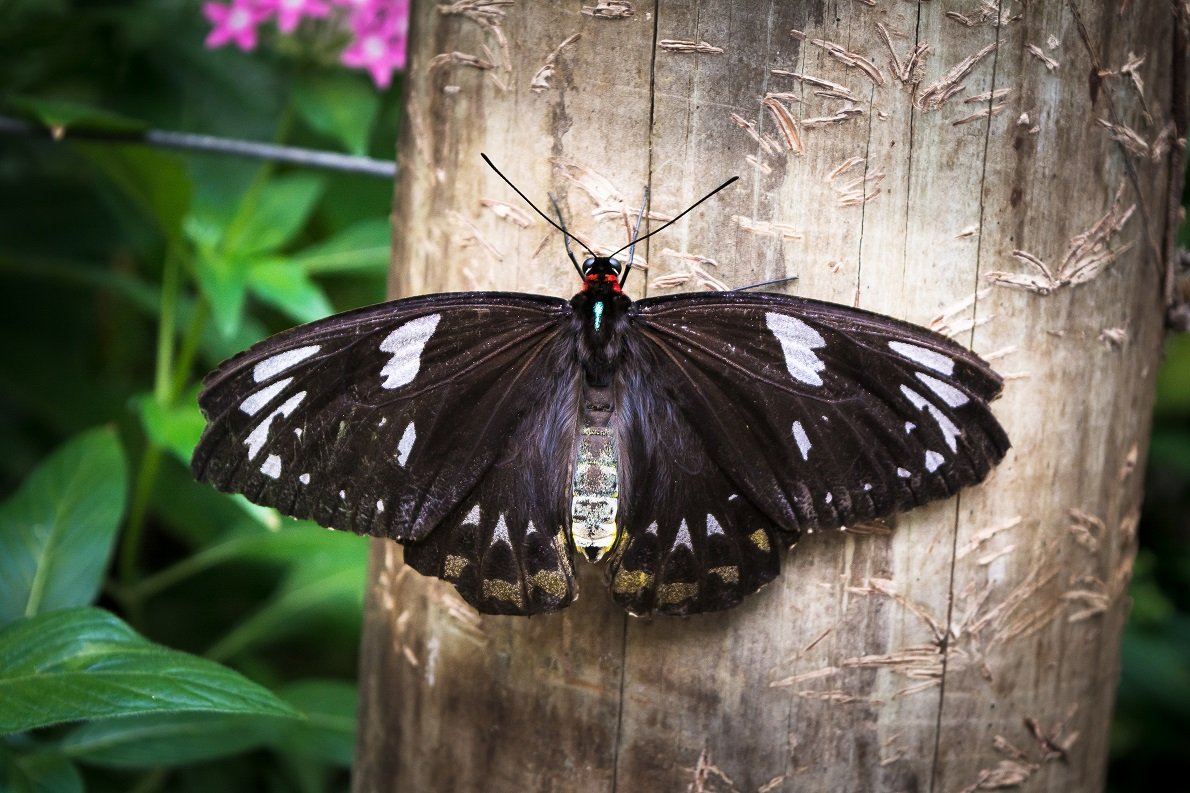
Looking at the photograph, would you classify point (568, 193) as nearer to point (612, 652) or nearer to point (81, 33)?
point (612, 652)

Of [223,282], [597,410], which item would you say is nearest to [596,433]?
[597,410]

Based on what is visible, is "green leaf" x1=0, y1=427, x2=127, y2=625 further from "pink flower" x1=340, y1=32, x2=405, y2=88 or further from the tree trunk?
"pink flower" x1=340, y1=32, x2=405, y2=88

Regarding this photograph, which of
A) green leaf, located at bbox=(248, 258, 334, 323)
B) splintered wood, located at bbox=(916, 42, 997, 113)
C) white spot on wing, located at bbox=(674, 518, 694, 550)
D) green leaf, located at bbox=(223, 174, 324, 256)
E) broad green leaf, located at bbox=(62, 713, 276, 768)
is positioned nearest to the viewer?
splintered wood, located at bbox=(916, 42, 997, 113)

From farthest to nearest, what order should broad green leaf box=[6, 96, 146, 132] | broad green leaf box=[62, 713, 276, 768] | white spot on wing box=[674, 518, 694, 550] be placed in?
broad green leaf box=[62, 713, 276, 768] → broad green leaf box=[6, 96, 146, 132] → white spot on wing box=[674, 518, 694, 550]

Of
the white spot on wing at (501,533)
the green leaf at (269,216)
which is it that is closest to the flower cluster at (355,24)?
the green leaf at (269,216)

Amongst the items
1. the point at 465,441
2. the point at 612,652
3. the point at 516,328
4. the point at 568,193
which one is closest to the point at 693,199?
the point at 568,193

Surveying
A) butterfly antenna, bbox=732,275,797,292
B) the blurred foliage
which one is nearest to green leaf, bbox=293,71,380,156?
the blurred foliage

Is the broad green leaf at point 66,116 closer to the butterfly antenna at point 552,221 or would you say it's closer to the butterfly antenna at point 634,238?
the butterfly antenna at point 552,221
